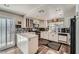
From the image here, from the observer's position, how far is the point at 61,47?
122cm

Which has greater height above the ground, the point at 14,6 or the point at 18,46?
the point at 14,6

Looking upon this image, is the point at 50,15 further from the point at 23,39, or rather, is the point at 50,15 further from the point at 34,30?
the point at 23,39

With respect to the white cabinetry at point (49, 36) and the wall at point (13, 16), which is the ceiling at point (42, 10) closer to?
the wall at point (13, 16)

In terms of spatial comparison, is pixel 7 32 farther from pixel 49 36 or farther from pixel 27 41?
pixel 49 36

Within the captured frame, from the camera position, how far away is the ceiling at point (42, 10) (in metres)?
1.06

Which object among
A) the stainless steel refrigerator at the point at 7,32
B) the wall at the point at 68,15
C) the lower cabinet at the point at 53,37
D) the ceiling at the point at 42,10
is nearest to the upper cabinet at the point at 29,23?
the ceiling at the point at 42,10

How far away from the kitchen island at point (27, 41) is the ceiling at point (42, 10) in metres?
0.34

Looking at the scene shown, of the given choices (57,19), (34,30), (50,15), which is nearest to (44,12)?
(50,15)

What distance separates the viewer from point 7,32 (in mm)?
1215

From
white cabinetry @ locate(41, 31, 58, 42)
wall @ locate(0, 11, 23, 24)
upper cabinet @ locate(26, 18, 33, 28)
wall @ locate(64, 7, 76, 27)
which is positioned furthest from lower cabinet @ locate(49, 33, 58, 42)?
wall @ locate(0, 11, 23, 24)

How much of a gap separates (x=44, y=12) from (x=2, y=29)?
0.73m

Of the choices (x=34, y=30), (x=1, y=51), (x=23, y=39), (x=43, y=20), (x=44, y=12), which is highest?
(x=44, y=12)

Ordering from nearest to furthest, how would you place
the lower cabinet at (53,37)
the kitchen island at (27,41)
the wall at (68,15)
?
the wall at (68,15)
the kitchen island at (27,41)
the lower cabinet at (53,37)

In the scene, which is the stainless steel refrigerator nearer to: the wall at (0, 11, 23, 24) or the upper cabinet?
the wall at (0, 11, 23, 24)
